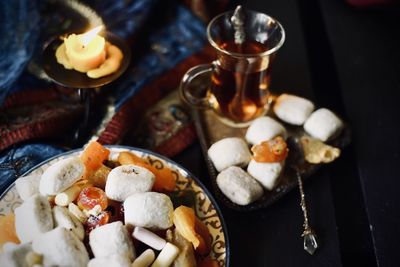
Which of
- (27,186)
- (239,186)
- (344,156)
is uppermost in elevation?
(27,186)

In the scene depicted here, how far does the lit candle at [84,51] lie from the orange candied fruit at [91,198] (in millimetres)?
235

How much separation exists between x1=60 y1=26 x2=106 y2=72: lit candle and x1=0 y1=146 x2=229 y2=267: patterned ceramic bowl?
15 centimetres

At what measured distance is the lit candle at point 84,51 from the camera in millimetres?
782

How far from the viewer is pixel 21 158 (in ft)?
2.63

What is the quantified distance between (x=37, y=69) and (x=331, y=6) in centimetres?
80

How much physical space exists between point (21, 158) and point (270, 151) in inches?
17.0

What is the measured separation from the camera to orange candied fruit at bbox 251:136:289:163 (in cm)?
77

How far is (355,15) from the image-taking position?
123cm

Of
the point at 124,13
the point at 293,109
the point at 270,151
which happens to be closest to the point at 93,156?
the point at 270,151

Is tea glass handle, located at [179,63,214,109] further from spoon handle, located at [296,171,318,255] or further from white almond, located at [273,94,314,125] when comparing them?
spoon handle, located at [296,171,318,255]

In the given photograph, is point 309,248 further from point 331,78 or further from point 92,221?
point 331,78

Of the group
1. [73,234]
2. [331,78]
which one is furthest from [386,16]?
[73,234]

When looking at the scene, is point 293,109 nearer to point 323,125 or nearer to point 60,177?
point 323,125

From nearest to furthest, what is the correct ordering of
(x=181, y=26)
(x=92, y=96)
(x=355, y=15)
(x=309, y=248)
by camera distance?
(x=309, y=248)
(x=92, y=96)
(x=181, y=26)
(x=355, y=15)
